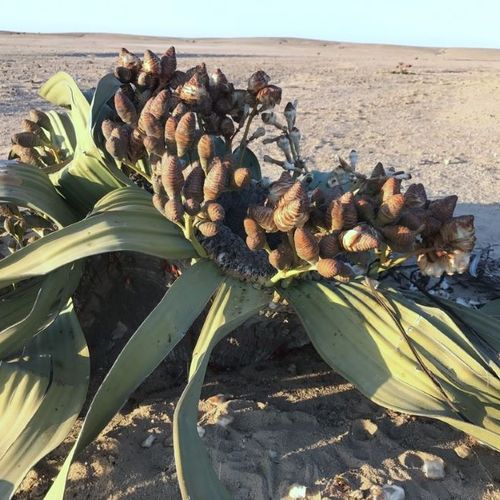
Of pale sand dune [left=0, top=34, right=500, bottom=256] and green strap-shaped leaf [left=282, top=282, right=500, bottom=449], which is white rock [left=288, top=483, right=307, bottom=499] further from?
pale sand dune [left=0, top=34, right=500, bottom=256]

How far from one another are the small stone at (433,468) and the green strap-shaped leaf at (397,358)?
5.3 inches

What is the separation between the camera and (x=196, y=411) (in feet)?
2.98

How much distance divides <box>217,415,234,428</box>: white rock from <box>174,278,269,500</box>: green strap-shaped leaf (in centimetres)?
25

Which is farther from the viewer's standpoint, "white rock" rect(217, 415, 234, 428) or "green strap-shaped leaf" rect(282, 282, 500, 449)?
"white rock" rect(217, 415, 234, 428)

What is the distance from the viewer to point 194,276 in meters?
1.08

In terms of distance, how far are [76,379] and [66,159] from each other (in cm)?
58

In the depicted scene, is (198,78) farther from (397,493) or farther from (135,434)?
(397,493)

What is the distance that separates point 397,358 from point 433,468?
0.22 metres

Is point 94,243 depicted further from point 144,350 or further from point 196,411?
point 196,411

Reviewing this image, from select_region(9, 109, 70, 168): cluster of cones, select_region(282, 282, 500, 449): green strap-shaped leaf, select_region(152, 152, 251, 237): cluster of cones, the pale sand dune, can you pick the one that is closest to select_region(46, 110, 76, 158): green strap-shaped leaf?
select_region(9, 109, 70, 168): cluster of cones

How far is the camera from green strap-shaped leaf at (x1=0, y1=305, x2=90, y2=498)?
940 millimetres

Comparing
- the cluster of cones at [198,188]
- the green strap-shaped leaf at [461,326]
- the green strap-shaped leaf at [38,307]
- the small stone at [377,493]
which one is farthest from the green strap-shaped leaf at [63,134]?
the small stone at [377,493]

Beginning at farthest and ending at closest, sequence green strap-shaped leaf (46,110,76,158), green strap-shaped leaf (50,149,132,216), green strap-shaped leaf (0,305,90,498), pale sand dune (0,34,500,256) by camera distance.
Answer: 1. pale sand dune (0,34,500,256)
2. green strap-shaped leaf (46,110,76,158)
3. green strap-shaped leaf (50,149,132,216)
4. green strap-shaped leaf (0,305,90,498)

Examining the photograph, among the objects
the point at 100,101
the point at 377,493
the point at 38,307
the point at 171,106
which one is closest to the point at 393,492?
the point at 377,493
